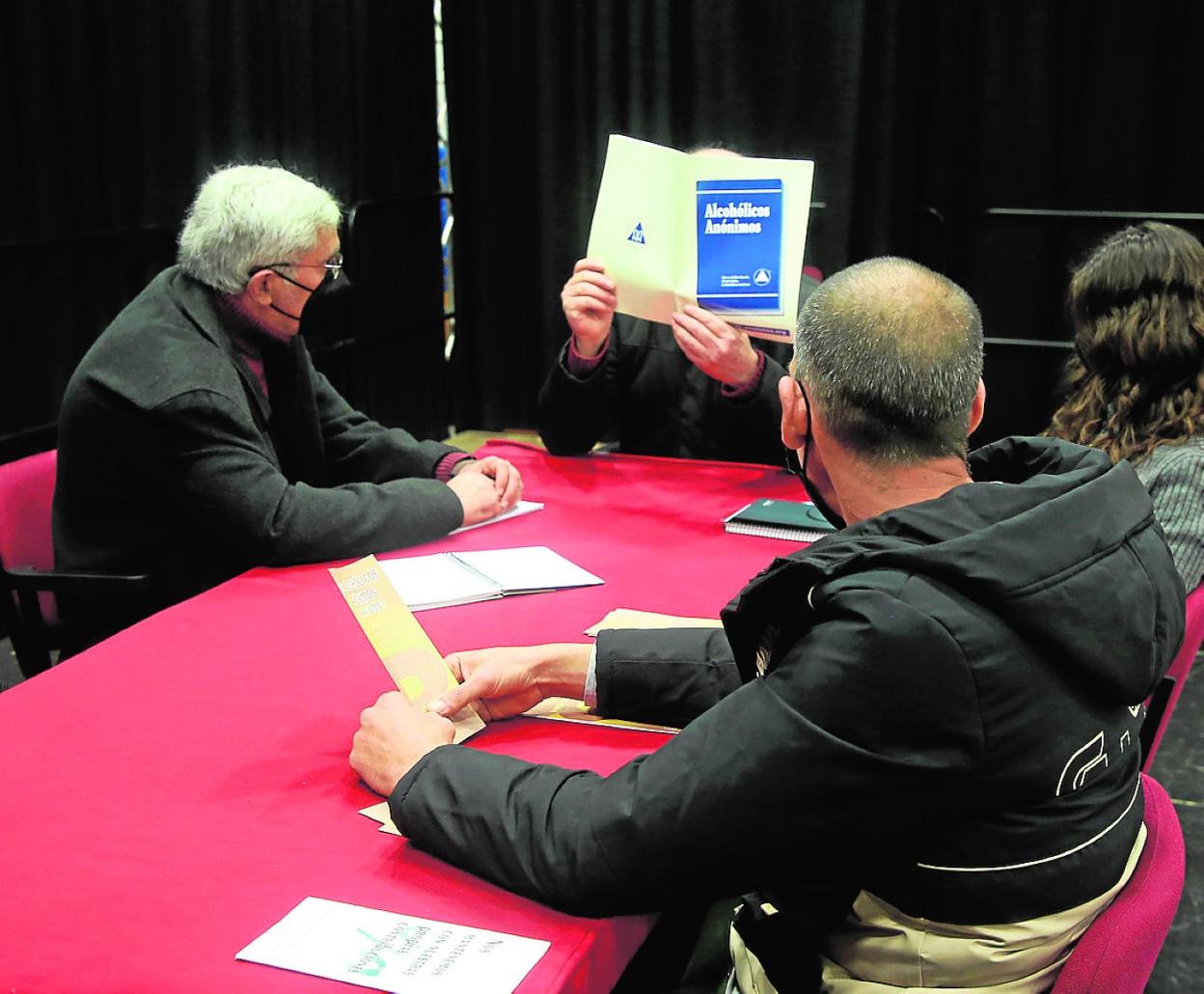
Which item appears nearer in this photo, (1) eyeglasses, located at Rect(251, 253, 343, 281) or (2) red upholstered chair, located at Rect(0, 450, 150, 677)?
(2) red upholstered chair, located at Rect(0, 450, 150, 677)

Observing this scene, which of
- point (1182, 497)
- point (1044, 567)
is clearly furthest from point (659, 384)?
point (1044, 567)

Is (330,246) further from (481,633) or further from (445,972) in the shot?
(445,972)

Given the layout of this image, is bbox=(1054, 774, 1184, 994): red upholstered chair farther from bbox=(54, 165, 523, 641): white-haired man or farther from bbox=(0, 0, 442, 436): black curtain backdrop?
bbox=(0, 0, 442, 436): black curtain backdrop

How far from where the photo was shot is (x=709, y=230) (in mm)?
2174

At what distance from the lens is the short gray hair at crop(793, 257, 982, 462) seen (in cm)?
108

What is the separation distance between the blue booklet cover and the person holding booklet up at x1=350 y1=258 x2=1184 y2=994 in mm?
998

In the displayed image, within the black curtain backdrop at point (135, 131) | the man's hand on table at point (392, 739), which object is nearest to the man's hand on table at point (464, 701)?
the man's hand on table at point (392, 739)

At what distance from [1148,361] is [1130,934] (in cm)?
117

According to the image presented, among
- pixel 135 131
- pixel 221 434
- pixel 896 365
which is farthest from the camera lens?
pixel 135 131

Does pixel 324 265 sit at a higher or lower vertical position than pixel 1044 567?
higher

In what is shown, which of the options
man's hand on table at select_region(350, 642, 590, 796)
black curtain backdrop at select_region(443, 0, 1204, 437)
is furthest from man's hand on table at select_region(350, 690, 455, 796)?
black curtain backdrop at select_region(443, 0, 1204, 437)

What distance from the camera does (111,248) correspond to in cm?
363

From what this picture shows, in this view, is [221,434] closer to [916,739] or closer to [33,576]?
[33,576]

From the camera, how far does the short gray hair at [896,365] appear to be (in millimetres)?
1077
